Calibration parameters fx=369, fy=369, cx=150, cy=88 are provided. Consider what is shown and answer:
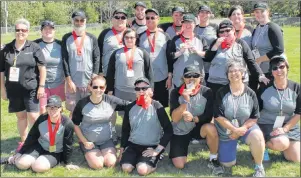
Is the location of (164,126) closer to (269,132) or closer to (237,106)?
(237,106)

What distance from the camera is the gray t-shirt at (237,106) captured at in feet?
19.6

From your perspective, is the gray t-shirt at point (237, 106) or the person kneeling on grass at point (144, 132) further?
the person kneeling on grass at point (144, 132)

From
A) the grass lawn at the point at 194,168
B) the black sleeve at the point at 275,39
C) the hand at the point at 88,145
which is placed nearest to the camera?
the grass lawn at the point at 194,168

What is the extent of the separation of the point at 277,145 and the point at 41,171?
3978 mm

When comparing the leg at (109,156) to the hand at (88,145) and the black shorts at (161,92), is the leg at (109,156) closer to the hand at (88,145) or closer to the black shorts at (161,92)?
the hand at (88,145)

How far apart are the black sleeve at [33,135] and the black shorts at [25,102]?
21.6 inches

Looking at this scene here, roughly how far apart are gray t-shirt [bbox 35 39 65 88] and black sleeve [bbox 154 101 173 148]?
2219 millimetres

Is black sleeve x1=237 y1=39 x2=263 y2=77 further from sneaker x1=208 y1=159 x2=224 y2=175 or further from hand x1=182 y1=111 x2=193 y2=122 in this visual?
sneaker x1=208 y1=159 x2=224 y2=175

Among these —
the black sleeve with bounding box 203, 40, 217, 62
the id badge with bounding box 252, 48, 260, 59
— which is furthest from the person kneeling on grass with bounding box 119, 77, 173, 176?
the id badge with bounding box 252, 48, 260, 59

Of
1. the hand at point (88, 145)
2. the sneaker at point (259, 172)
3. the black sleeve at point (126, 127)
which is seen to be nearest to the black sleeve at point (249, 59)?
the sneaker at point (259, 172)

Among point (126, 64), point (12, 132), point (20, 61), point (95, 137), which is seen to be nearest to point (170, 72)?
point (126, 64)

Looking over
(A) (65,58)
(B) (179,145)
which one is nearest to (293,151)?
(B) (179,145)

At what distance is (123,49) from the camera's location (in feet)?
22.6

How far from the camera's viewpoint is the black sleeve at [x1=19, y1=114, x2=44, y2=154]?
20.9 feet
